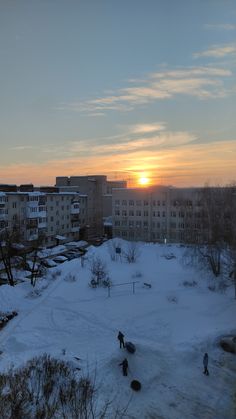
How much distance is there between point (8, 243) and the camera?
32125mm

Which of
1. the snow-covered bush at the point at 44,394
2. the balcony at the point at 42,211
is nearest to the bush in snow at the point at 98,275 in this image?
the snow-covered bush at the point at 44,394

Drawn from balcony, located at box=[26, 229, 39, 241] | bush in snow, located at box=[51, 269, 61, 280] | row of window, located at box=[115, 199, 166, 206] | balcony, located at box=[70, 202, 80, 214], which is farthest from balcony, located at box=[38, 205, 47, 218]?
bush in snow, located at box=[51, 269, 61, 280]

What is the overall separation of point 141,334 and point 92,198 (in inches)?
1944

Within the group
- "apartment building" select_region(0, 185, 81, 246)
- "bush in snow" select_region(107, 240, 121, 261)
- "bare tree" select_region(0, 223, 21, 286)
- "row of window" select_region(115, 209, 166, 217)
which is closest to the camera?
"bare tree" select_region(0, 223, 21, 286)

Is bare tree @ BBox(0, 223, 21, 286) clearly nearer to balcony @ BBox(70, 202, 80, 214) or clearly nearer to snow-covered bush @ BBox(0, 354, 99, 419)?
snow-covered bush @ BBox(0, 354, 99, 419)

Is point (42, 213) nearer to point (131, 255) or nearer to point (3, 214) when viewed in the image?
point (3, 214)

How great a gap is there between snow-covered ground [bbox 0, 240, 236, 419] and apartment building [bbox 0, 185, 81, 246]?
15.6 meters

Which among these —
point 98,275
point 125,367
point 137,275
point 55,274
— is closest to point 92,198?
point 55,274

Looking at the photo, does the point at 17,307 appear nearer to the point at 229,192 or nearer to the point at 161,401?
the point at 161,401

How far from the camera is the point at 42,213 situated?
50344 millimetres

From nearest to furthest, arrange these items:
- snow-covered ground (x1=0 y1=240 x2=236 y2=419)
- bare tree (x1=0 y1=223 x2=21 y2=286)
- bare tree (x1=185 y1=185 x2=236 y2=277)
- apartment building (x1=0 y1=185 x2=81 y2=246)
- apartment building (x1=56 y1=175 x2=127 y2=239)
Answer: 1. snow-covered ground (x1=0 y1=240 x2=236 y2=419)
2. bare tree (x1=185 y1=185 x2=236 y2=277)
3. bare tree (x1=0 y1=223 x2=21 y2=286)
4. apartment building (x1=0 y1=185 x2=81 y2=246)
5. apartment building (x1=56 y1=175 x2=127 y2=239)

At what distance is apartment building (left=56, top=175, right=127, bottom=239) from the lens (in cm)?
6569

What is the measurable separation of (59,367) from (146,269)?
70.0ft

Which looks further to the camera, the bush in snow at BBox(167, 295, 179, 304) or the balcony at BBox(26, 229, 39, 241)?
the balcony at BBox(26, 229, 39, 241)
